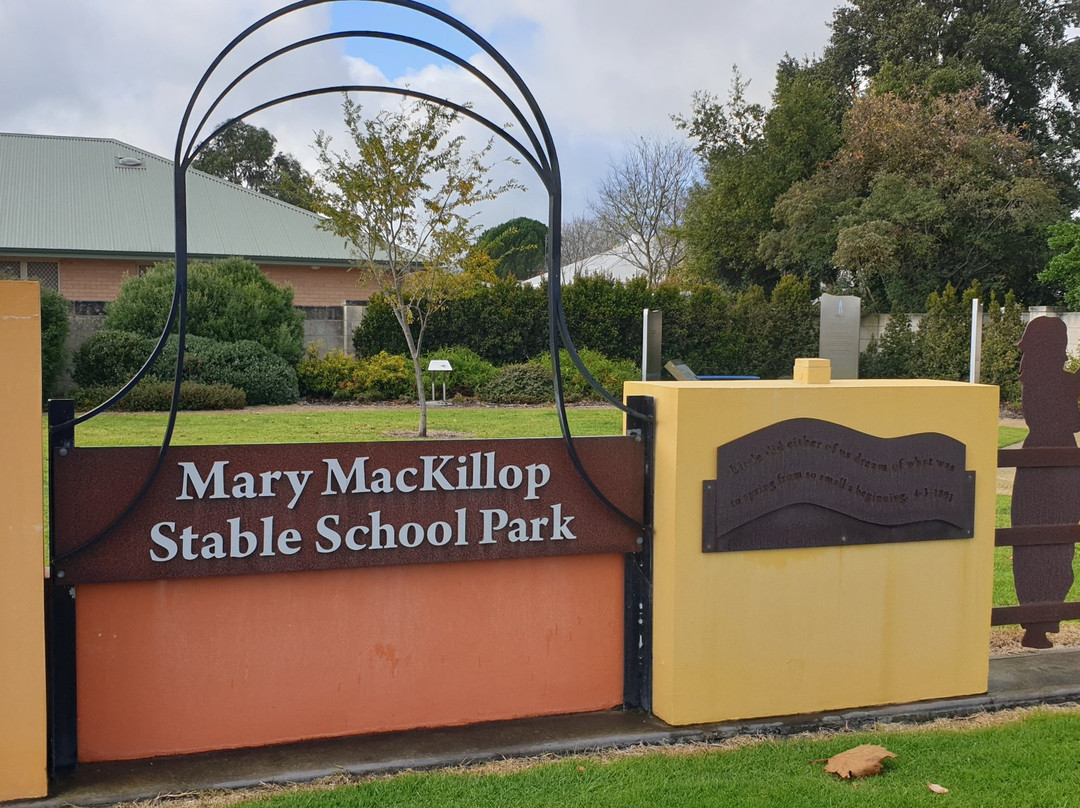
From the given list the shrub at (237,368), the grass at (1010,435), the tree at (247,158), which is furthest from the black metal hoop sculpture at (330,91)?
the tree at (247,158)

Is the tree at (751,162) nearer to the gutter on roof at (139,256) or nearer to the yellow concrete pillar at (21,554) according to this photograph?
the gutter on roof at (139,256)

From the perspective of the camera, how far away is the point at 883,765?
3711mm

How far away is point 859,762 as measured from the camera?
3.62 m

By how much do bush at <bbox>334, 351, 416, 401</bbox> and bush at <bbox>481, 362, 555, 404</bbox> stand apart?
5.31 feet

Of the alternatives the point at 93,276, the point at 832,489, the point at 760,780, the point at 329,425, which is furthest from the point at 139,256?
the point at 760,780

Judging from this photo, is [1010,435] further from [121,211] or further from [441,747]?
[121,211]

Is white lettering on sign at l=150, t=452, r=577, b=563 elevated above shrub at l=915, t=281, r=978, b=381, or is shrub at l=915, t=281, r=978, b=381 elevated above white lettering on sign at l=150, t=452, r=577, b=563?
shrub at l=915, t=281, r=978, b=381

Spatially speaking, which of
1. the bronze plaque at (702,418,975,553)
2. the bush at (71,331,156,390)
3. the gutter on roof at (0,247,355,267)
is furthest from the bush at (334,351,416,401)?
the bronze plaque at (702,418,975,553)

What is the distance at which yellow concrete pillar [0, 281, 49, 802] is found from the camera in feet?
10.6

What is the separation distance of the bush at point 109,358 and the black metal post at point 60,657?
50.6ft

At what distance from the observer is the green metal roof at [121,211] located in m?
25.5

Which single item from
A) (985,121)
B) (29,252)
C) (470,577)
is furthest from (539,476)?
(985,121)

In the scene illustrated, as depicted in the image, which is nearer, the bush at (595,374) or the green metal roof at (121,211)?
the bush at (595,374)

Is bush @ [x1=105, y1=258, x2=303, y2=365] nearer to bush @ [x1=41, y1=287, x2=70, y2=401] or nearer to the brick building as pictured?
bush @ [x1=41, y1=287, x2=70, y2=401]
